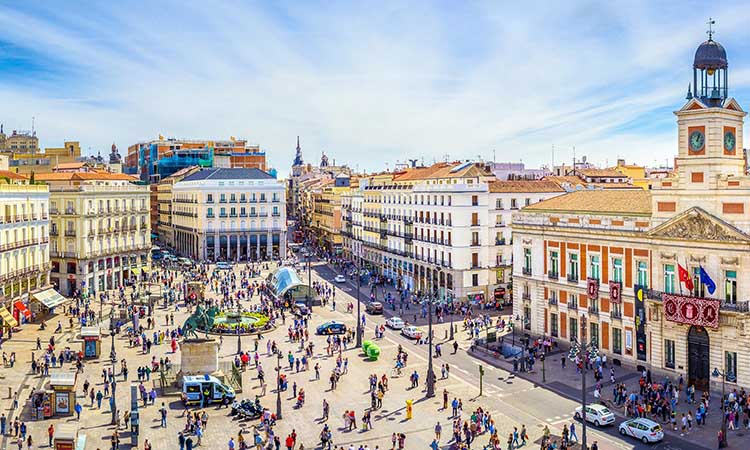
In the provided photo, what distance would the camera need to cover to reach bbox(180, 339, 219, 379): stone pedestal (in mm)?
45844

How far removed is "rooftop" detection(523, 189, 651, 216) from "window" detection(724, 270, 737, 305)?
22.5 feet

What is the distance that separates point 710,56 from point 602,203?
1229 cm

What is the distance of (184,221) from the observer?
119m

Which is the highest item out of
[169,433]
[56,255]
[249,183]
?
[249,183]

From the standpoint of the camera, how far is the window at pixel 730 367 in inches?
1687

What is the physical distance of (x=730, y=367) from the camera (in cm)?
4306

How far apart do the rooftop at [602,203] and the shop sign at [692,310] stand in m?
6.27

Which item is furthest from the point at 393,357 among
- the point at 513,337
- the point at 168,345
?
the point at 168,345

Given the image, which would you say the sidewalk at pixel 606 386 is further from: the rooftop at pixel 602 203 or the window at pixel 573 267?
the rooftop at pixel 602 203

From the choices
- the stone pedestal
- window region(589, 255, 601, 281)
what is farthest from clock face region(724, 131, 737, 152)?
the stone pedestal

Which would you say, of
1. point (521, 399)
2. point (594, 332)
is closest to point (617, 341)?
point (594, 332)

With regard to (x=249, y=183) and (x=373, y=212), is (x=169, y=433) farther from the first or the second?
(x=249, y=183)

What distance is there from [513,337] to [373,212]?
44817 millimetres

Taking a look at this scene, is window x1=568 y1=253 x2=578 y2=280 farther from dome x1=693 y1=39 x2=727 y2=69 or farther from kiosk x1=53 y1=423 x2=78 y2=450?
kiosk x1=53 y1=423 x2=78 y2=450
